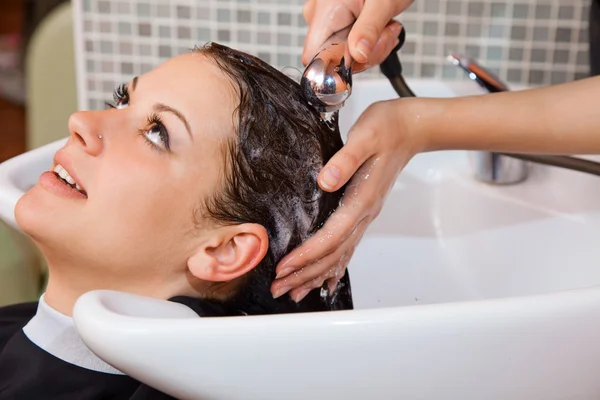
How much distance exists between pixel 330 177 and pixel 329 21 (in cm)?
24

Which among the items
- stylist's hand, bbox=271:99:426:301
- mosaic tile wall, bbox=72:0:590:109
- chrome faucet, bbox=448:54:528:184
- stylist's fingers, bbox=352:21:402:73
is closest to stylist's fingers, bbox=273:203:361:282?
stylist's hand, bbox=271:99:426:301

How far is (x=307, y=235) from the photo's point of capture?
920 mm

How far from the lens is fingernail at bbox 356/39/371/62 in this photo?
34.7 inches

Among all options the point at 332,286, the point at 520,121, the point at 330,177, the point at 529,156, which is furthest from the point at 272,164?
the point at 529,156

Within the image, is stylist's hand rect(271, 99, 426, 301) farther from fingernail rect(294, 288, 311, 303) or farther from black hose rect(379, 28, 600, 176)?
black hose rect(379, 28, 600, 176)

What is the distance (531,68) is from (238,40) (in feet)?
1.66

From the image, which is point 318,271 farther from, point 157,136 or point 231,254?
point 157,136

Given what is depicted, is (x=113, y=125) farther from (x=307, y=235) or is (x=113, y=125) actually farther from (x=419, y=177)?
(x=419, y=177)

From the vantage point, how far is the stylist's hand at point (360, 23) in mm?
919

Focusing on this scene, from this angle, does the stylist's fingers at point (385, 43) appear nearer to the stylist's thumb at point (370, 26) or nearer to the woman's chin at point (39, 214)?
the stylist's thumb at point (370, 26)

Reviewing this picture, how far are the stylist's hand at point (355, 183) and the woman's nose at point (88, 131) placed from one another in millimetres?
242

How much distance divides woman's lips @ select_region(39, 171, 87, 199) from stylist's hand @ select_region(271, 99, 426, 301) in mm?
239

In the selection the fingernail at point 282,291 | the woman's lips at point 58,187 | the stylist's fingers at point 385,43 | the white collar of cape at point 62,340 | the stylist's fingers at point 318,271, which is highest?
the stylist's fingers at point 385,43

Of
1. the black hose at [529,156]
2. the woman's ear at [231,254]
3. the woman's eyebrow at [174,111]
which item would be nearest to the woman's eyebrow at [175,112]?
the woman's eyebrow at [174,111]
